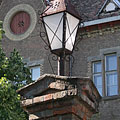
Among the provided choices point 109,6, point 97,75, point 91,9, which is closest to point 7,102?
point 97,75

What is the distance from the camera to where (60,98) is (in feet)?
23.1

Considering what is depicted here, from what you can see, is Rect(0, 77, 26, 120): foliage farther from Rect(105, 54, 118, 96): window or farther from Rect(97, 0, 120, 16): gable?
Answer: Rect(97, 0, 120, 16): gable

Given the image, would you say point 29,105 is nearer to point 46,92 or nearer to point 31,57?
point 46,92

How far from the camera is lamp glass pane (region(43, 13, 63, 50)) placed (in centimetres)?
755

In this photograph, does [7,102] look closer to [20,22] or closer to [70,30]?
[70,30]

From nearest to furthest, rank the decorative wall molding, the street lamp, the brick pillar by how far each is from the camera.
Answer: the brick pillar < the street lamp < the decorative wall molding

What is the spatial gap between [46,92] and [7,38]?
17.8 metres

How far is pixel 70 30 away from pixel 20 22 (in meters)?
17.2

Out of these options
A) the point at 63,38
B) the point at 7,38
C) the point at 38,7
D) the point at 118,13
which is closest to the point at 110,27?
the point at 118,13

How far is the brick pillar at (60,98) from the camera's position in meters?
7.05

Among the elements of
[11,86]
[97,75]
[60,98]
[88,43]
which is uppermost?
[88,43]

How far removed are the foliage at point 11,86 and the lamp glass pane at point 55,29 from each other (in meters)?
5.77

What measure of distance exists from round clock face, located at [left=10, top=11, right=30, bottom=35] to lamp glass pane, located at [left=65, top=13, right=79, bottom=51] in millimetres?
16728

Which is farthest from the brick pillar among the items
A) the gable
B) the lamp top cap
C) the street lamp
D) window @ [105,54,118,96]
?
the gable
